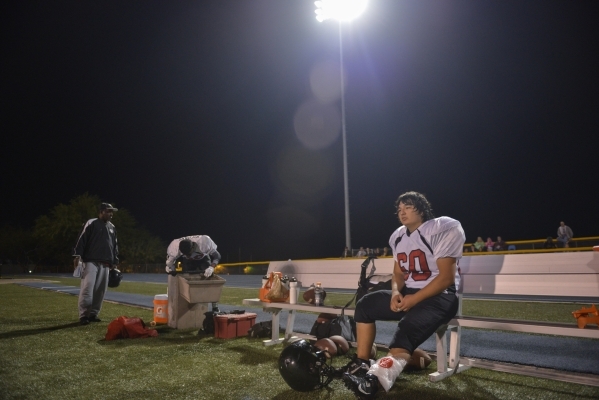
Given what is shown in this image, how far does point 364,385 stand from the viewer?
2994 millimetres

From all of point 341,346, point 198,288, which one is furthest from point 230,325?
point 341,346

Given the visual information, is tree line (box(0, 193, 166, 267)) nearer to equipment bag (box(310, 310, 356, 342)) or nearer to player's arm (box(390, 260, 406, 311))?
equipment bag (box(310, 310, 356, 342))

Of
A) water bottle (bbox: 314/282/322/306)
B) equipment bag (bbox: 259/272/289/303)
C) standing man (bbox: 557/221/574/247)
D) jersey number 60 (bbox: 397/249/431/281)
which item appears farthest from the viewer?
standing man (bbox: 557/221/574/247)

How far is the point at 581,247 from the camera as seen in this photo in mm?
16203

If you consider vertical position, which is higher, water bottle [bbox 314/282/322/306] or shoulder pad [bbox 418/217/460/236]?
shoulder pad [bbox 418/217/460/236]

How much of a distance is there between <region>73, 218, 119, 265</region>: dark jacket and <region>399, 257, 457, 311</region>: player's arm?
18.5 feet

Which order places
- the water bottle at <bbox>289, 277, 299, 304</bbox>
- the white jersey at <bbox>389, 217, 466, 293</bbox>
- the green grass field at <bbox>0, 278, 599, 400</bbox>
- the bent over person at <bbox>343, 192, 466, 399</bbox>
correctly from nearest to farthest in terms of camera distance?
1. the bent over person at <bbox>343, 192, 466, 399</bbox>
2. the green grass field at <bbox>0, 278, 599, 400</bbox>
3. the white jersey at <bbox>389, 217, 466, 293</bbox>
4. the water bottle at <bbox>289, 277, 299, 304</bbox>

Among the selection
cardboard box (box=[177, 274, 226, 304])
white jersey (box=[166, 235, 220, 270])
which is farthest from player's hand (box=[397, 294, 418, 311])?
white jersey (box=[166, 235, 220, 270])

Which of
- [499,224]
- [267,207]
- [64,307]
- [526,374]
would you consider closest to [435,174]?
[499,224]

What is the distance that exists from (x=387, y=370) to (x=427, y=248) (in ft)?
3.61

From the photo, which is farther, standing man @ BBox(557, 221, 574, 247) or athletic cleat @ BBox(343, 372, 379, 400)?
standing man @ BBox(557, 221, 574, 247)

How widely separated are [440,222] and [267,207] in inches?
2458

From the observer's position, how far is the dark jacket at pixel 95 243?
24.3 ft

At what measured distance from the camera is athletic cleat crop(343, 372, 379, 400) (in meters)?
2.97
